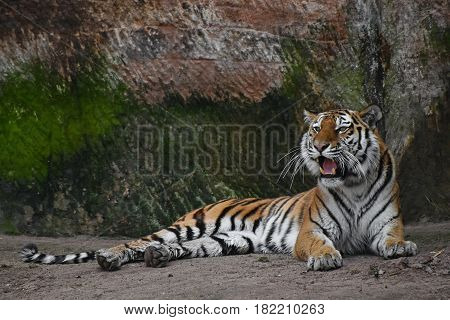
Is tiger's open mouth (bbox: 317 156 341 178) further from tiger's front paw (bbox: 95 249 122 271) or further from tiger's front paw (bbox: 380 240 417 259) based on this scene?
tiger's front paw (bbox: 95 249 122 271)

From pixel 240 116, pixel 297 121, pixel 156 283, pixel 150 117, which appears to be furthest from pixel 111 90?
pixel 156 283

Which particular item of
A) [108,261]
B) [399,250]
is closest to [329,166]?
[399,250]

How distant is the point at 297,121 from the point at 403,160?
1.20 m

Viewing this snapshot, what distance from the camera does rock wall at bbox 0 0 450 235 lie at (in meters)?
8.15

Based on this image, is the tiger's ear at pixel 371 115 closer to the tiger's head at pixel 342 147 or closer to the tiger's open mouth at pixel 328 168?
the tiger's head at pixel 342 147

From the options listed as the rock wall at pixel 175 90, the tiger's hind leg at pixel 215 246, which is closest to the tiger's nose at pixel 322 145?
the tiger's hind leg at pixel 215 246

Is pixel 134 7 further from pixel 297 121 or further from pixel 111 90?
pixel 297 121

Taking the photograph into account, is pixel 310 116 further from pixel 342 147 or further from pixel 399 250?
pixel 399 250

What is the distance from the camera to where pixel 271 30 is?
852cm

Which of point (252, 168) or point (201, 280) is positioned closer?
point (201, 280)

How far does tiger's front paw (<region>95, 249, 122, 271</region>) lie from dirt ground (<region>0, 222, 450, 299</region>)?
64mm

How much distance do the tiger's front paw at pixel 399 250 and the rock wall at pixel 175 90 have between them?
202cm

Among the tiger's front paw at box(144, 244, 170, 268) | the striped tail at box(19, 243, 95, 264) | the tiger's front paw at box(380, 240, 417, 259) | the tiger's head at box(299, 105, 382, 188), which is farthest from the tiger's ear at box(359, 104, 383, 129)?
the striped tail at box(19, 243, 95, 264)

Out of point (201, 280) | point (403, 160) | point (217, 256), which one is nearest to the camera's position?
point (201, 280)
